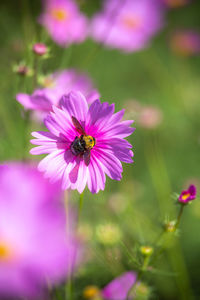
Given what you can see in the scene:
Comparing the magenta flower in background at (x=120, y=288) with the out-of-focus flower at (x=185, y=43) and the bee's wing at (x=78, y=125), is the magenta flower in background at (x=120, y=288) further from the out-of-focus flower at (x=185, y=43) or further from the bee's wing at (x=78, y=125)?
the out-of-focus flower at (x=185, y=43)

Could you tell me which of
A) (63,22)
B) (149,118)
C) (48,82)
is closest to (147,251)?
(48,82)

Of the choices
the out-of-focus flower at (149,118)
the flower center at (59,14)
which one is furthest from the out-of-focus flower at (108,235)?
the flower center at (59,14)

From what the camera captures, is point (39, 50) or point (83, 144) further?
point (39, 50)

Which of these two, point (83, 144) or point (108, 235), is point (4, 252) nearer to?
point (83, 144)

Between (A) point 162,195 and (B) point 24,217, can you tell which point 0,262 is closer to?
(B) point 24,217

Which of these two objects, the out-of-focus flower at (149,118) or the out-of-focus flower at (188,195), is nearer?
the out-of-focus flower at (188,195)

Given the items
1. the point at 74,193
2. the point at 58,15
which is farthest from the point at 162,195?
the point at 58,15
